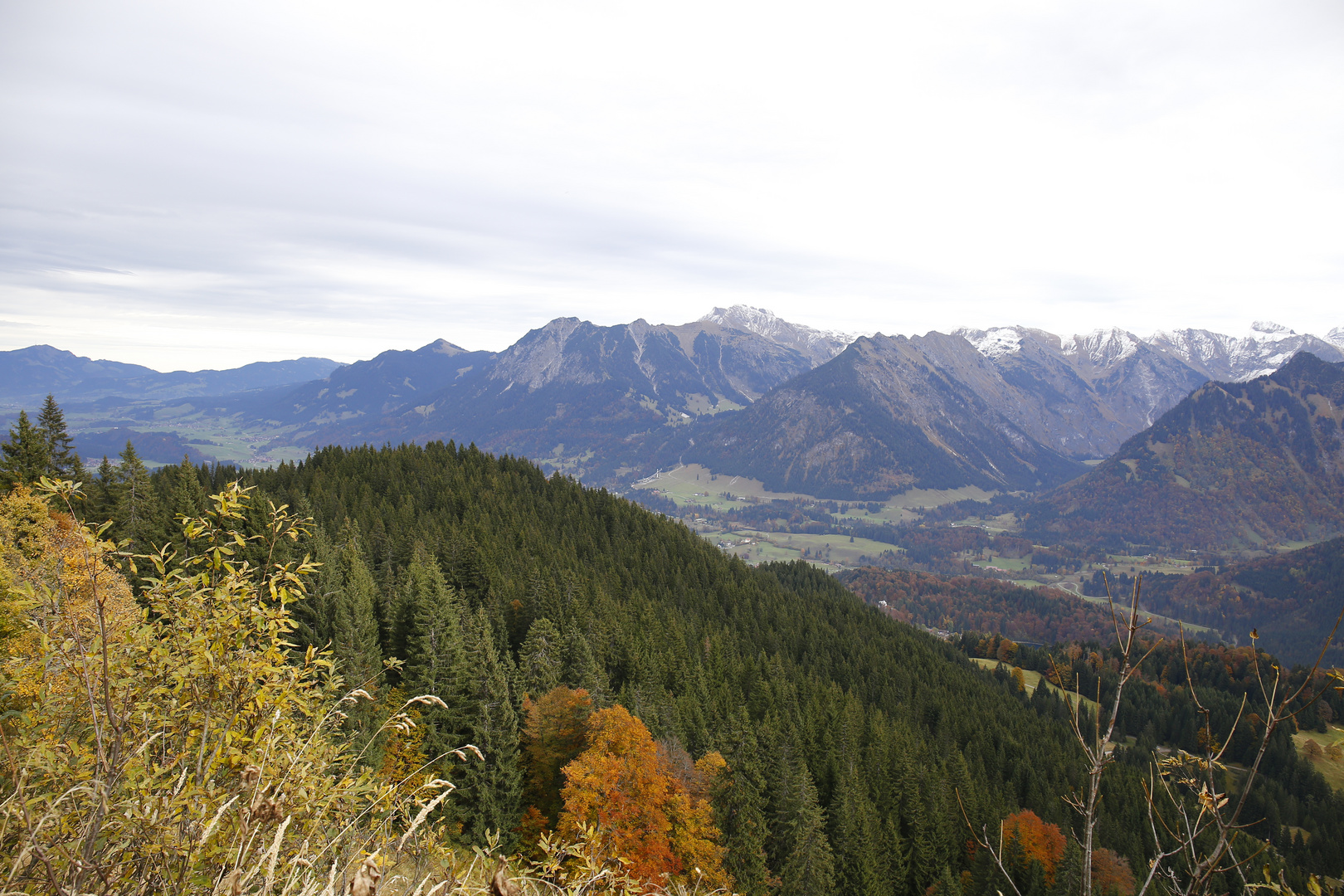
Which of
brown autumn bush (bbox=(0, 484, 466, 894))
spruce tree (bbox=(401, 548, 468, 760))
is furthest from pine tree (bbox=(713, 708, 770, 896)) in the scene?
brown autumn bush (bbox=(0, 484, 466, 894))

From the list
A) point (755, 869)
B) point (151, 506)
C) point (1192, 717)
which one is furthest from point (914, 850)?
point (1192, 717)

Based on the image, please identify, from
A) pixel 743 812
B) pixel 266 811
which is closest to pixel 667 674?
pixel 743 812

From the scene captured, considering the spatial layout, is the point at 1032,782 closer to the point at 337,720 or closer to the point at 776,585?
the point at 776,585

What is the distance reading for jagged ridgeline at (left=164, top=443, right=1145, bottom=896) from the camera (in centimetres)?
3988

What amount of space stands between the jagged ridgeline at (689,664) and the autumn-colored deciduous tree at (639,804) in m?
4.21

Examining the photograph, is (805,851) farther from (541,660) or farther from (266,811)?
(266,811)

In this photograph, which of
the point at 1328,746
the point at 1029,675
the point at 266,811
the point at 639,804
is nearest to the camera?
the point at 266,811

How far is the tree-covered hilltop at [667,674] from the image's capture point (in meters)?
38.8

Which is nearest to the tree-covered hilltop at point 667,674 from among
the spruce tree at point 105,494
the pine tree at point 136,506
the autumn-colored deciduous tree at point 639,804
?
the spruce tree at point 105,494

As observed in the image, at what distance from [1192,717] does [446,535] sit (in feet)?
420

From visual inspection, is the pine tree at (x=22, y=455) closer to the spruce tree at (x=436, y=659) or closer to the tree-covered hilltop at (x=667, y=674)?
the tree-covered hilltop at (x=667, y=674)

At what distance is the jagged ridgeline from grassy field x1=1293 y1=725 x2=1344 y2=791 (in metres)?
39.5

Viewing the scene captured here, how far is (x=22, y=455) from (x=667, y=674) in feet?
177

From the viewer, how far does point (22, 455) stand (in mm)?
47281
